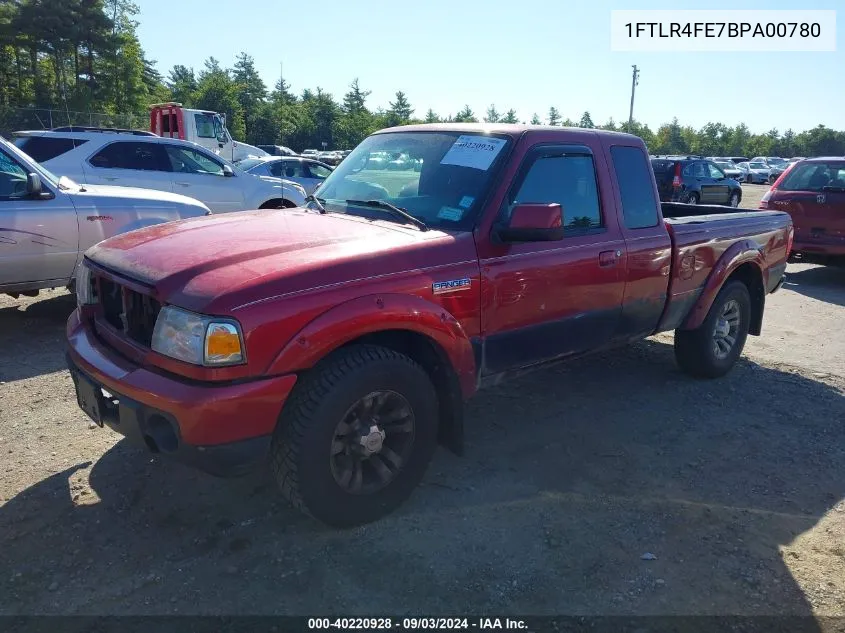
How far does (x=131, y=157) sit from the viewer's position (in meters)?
9.18

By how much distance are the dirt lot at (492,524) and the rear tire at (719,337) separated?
1.67 ft

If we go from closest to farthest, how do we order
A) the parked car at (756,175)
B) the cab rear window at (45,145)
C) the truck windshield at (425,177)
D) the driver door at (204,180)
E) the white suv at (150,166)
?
the truck windshield at (425,177) → the cab rear window at (45,145) → the white suv at (150,166) → the driver door at (204,180) → the parked car at (756,175)

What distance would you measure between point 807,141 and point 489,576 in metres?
92.7

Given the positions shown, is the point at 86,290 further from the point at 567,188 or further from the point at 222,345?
the point at 567,188

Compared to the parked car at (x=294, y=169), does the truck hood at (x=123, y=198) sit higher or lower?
lower

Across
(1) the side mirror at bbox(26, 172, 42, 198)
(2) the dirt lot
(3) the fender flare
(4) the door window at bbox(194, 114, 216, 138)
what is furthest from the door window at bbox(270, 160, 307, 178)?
(3) the fender flare

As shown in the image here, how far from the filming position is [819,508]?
11.6 feet

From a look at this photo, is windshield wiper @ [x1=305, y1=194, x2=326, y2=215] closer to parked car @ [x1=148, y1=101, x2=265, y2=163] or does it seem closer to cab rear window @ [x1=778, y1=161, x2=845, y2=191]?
cab rear window @ [x1=778, y1=161, x2=845, y2=191]

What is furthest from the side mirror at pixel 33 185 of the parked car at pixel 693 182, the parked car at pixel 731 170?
the parked car at pixel 731 170

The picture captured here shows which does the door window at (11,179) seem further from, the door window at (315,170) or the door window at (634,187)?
the door window at (315,170)

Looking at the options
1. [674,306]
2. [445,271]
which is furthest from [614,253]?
[445,271]

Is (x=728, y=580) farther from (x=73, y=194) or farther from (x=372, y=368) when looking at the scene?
(x=73, y=194)

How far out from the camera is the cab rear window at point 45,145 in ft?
28.1

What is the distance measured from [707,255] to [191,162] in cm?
752
